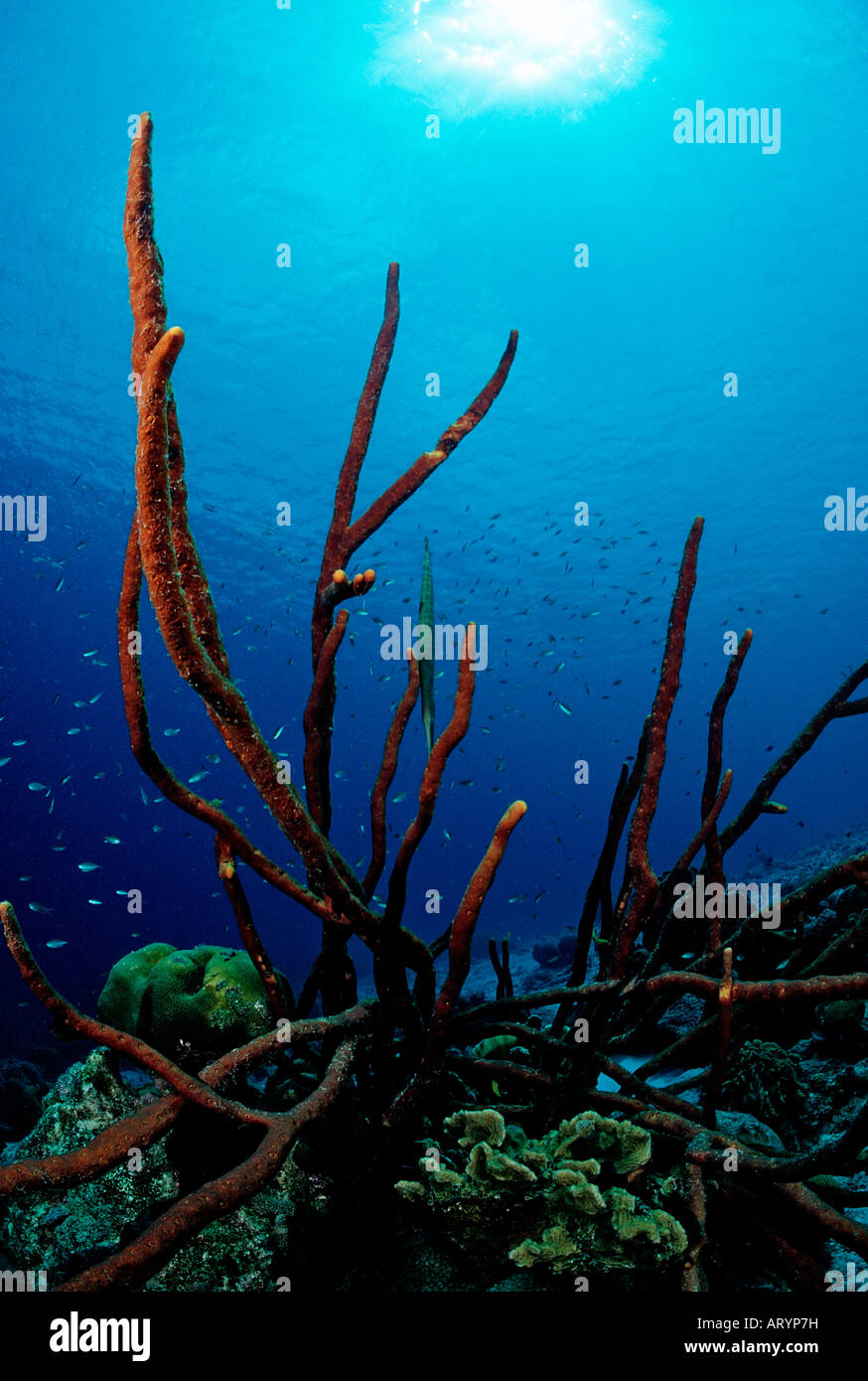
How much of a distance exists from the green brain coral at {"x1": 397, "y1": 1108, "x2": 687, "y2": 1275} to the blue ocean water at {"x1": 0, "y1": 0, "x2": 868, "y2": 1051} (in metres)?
5.14

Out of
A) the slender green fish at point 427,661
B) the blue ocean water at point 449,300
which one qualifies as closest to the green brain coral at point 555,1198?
the slender green fish at point 427,661

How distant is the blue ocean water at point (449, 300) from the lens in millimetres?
15680

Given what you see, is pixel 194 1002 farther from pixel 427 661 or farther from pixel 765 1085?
pixel 765 1085

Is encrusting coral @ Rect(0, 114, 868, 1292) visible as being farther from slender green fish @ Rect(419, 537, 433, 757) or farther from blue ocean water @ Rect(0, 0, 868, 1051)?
blue ocean water @ Rect(0, 0, 868, 1051)

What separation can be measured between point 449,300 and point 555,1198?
24177mm

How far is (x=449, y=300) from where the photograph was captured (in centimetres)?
2117

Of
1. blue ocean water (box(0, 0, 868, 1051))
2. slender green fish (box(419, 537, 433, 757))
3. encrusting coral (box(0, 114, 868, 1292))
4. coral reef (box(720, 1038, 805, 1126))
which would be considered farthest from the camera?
blue ocean water (box(0, 0, 868, 1051))

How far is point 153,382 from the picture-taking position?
4.16ft

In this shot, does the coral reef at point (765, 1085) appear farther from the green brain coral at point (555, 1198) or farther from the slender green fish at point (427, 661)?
the slender green fish at point (427, 661)

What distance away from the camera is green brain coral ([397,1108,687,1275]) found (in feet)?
6.13

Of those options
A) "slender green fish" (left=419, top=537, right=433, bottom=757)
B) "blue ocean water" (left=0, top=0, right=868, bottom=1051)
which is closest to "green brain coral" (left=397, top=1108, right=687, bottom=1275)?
"slender green fish" (left=419, top=537, right=433, bottom=757)

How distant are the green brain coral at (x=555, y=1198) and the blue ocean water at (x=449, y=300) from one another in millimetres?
5139

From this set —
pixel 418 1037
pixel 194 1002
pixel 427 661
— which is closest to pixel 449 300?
pixel 427 661

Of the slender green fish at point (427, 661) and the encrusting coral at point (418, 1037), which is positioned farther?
the slender green fish at point (427, 661)
